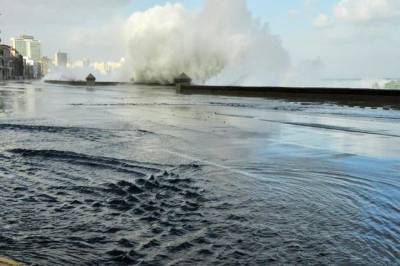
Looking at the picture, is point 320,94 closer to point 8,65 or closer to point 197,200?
point 197,200

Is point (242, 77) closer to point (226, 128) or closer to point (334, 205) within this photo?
point (226, 128)

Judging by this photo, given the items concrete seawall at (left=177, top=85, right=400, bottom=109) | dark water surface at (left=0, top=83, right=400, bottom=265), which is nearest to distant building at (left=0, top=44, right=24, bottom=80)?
concrete seawall at (left=177, top=85, right=400, bottom=109)

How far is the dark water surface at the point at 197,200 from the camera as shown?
11.4ft

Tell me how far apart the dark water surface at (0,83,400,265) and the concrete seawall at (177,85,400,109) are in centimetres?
1332

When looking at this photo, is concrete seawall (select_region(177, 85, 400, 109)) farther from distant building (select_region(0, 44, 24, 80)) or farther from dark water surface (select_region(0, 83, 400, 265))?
distant building (select_region(0, 44, 24, 80))

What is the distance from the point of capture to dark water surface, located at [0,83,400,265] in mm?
3465

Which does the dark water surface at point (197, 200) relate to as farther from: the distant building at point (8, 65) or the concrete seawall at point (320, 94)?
the distant building at point (8, 65)

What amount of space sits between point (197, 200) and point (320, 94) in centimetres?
2201

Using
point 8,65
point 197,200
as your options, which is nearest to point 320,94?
point 197,200

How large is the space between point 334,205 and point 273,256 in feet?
5.29

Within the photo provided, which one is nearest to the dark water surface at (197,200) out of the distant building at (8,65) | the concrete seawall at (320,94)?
the concrete seawall at (320,94)

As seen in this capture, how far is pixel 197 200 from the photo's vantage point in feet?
15.8

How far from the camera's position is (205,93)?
34062 mm

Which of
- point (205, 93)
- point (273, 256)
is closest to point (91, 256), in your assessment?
point (273, 256)
